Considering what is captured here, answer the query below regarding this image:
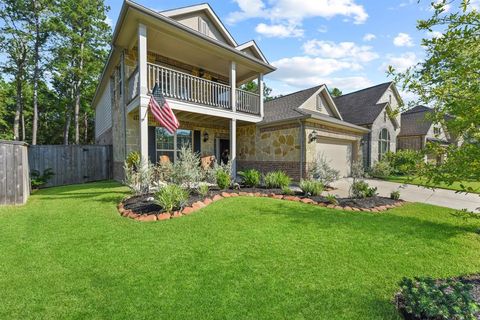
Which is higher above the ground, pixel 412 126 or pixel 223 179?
pixel 412 126

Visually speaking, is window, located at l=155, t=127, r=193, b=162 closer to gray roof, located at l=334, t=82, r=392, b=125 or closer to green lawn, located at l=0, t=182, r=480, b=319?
green lawn, located at l=0, t=182, r=480, b=319

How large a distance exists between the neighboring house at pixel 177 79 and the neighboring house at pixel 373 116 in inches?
346

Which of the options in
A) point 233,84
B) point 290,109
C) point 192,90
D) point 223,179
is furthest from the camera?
point 290,109

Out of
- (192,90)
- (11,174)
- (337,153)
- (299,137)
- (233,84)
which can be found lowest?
(11,174)

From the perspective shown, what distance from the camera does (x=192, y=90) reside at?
893cm

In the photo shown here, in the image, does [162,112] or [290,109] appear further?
[290,109]

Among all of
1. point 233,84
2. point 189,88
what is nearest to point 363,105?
point 233,84

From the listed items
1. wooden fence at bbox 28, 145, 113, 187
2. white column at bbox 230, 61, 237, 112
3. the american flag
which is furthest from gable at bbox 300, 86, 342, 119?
wooden fence at bbox 28, 145, 113, 187

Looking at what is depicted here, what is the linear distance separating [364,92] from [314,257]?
19.4 m

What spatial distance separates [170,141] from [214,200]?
5264 millimetres

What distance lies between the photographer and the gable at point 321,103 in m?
12.8

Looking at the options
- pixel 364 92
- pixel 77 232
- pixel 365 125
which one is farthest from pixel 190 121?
pixel 364 92

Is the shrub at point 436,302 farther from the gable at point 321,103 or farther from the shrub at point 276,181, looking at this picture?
the gable at point 321,103

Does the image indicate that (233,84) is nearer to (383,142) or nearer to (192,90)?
(192,90)
